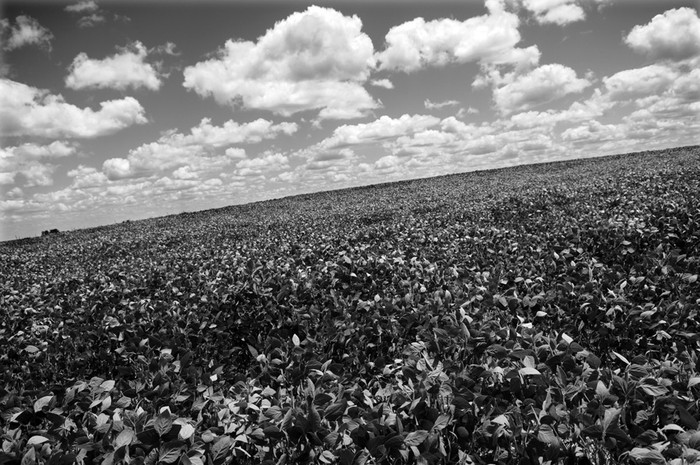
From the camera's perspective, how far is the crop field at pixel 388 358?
95.7 inches

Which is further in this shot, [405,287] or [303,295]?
[303,295]

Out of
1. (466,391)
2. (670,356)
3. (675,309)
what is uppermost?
(466,391)

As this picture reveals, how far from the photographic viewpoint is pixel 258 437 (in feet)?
8.55

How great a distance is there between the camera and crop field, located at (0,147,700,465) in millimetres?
2430

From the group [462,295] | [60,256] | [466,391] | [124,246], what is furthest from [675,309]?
[60,256]

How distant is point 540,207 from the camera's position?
48.4 feet

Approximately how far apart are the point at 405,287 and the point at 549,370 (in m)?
3.25

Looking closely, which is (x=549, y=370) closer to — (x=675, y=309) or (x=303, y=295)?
(x=675, y=309)

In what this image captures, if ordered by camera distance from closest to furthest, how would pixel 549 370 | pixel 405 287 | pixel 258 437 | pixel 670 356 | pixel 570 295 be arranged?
1. pixel 258 437
2. pixel 549 370
3. pixel 670 356
4. pixel 570 295
5. pixel 405 287

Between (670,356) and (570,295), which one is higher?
(570,295)

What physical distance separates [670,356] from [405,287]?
3.23 meters

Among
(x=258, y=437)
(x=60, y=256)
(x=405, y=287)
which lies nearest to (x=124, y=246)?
(x=60, y=256)

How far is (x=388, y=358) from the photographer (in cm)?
494

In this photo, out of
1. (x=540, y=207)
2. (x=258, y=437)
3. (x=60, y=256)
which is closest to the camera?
(x=258, y=437)
